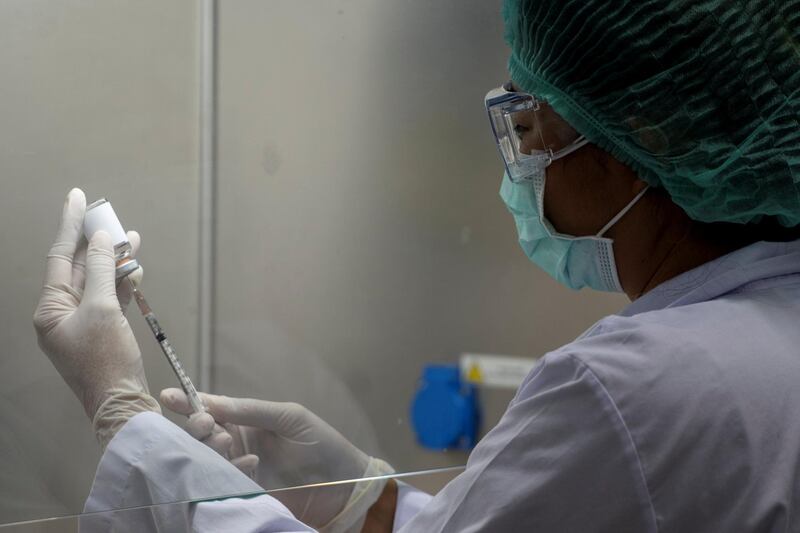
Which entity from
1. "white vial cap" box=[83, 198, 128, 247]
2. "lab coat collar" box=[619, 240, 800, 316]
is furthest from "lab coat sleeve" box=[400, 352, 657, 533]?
"white vial cap" box=[83, 198, 128, 247]

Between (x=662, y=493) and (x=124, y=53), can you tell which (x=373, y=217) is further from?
(x=662, y=493)

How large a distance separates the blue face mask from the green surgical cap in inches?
2.7

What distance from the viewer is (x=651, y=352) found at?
671mm

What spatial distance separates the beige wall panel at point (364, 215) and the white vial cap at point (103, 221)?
0.43 feet

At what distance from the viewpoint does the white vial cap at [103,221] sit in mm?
813

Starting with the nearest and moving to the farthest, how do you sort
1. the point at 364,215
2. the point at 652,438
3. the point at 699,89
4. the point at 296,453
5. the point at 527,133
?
the point at 652,438
the point at 699,89
the point at 527,133
the point at 296,453
the point at 364,215

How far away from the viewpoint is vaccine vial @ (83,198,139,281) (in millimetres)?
814

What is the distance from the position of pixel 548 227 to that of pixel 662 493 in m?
0.31

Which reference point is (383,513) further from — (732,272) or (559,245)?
(732,272)

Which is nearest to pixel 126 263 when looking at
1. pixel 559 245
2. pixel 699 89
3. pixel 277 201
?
pixel 277 201

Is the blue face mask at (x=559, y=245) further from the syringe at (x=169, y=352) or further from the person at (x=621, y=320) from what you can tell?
the syringe at (x=169, y=352)

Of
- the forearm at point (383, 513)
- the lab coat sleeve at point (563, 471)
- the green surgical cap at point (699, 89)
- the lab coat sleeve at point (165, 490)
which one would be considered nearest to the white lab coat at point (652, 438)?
the lab coat sleeve at point (563, 471)

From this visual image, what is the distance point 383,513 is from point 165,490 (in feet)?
1.05

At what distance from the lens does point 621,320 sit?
0.73 metres
